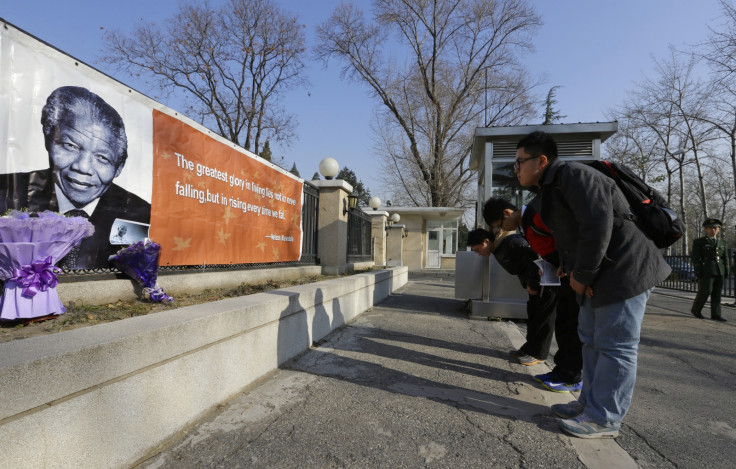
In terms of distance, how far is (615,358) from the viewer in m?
2.34

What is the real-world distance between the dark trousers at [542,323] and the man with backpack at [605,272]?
1.45m

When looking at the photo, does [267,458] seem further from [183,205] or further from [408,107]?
[408,107]

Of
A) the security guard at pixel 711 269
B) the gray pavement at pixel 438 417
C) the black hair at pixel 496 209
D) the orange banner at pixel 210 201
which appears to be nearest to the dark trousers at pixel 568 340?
the gray pavement at pixel 438 417

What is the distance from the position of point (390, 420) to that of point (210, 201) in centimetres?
310

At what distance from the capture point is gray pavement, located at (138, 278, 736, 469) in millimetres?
2107

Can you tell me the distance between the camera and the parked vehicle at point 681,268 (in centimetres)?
1473

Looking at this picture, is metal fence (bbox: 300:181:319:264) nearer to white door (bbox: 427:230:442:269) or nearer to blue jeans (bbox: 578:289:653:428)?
blue jeans (bbox: 578:289:653:428)

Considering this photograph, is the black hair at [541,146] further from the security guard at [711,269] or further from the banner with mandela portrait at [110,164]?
the security guard at [711,269]

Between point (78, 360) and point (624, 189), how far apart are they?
3078 millimetres

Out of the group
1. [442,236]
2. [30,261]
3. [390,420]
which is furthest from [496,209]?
[442,236]

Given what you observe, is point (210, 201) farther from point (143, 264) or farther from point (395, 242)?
point (395, 242)

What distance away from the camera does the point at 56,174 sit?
2750 millimetres

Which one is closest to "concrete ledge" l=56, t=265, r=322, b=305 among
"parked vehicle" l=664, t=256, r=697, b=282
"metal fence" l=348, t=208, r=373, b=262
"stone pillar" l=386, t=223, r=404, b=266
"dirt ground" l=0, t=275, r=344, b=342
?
"dirt ground" l=0, t=275, r=344, b=342

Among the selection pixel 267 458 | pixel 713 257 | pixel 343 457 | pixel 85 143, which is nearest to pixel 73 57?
pixel 85 143
